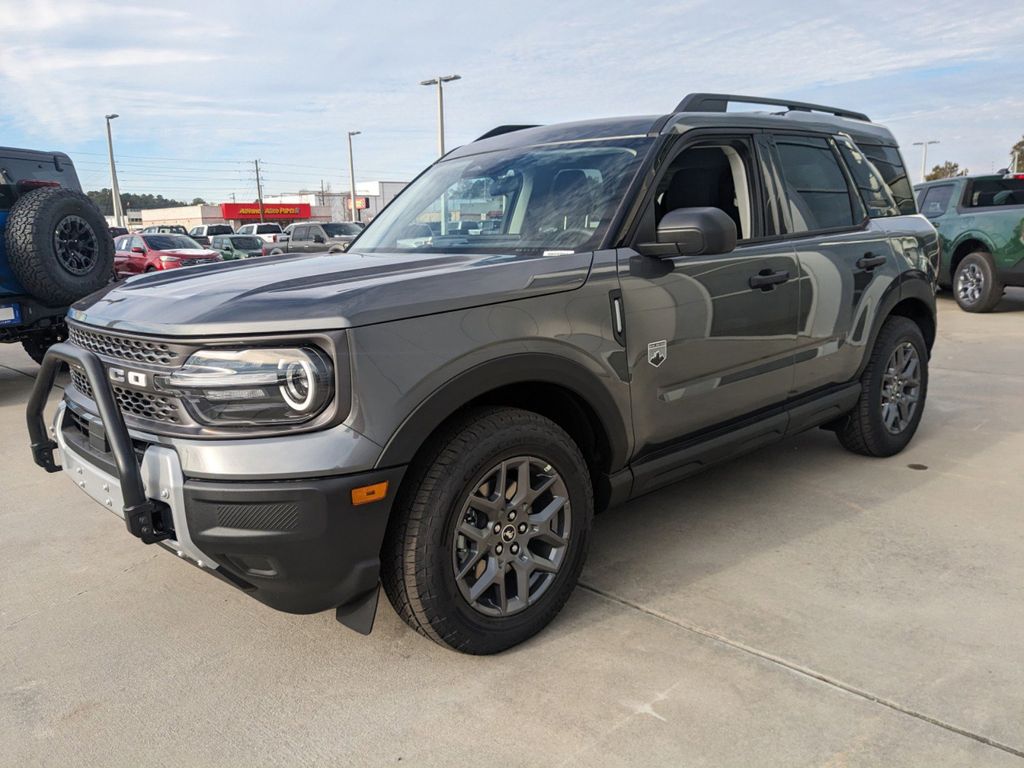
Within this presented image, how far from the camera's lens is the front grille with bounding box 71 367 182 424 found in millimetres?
2373

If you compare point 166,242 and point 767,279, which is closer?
point 767,279

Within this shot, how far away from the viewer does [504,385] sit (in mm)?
2594

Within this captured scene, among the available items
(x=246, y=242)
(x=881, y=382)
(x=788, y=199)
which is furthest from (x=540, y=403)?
(x=246, y=242)

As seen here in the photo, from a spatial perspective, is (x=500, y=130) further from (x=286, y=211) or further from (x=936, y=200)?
(x=286, y=211)

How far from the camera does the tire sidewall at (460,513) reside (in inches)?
96.7

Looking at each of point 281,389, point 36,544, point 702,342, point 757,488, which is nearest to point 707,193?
point 702,342

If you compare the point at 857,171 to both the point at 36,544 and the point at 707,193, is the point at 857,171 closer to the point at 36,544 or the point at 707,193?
the point at 707,193

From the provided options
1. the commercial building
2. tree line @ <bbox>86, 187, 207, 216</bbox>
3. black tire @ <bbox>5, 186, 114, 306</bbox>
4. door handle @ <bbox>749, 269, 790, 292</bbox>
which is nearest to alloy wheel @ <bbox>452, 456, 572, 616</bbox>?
door handle @ <bbox>749, 269, 790, 292</bbox>

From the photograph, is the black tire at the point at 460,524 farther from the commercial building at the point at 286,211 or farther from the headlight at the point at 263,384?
the commercial building at the point at 286,211

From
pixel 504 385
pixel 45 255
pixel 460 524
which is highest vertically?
pixel 45 255

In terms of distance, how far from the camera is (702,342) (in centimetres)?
322

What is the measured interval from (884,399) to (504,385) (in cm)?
291

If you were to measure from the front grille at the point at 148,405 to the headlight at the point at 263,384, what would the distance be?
5.5 inches

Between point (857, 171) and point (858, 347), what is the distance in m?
0.99
